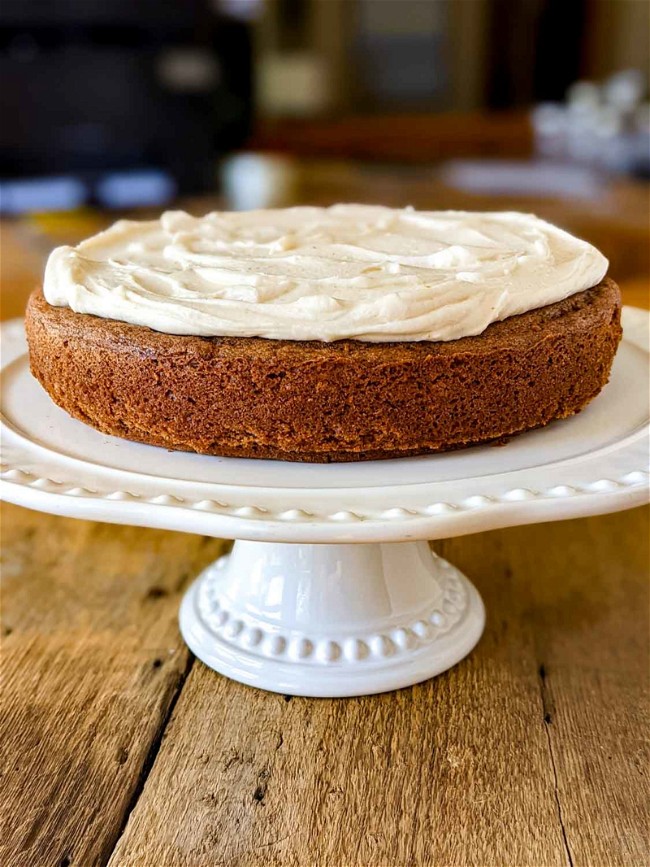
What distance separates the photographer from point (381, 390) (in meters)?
0.88

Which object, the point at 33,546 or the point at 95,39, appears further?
the point at 95,39

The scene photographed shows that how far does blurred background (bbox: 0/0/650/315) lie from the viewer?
11.6 ft

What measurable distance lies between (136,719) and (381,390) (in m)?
0.43

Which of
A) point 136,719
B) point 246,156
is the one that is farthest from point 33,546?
point 246,156

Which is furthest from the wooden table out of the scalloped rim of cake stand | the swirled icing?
the swirled icing

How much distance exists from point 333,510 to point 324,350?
0.57 ft

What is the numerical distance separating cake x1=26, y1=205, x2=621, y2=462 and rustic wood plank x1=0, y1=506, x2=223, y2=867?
11.2 inches

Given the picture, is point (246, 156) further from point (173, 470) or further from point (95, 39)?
point (173, 470)

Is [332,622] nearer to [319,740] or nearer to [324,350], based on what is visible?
[319,740]

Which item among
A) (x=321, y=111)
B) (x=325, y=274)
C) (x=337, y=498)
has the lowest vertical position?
(x=321, y=111)

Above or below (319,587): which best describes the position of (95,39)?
above

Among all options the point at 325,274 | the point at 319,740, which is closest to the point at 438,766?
the point at 319,740

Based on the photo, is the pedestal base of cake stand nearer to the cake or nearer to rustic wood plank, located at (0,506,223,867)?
rustic wood plank, located at (0,506,223,867)

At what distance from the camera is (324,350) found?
34.2 inches
